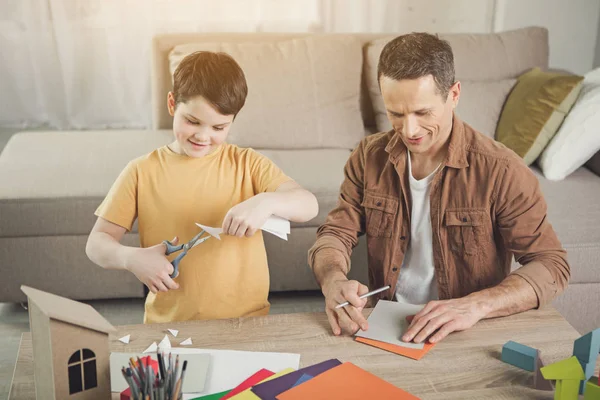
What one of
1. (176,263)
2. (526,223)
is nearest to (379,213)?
(526,223)

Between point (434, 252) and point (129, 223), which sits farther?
point (434, 252)

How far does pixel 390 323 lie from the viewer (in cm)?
144

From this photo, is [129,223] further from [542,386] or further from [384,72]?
[542,386]

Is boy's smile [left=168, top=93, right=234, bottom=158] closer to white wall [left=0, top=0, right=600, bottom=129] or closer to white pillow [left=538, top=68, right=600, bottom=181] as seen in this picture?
white pillow [left=538, top=68, right=600, bottom=181]

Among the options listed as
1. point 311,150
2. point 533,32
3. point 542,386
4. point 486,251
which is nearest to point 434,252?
point 486,251

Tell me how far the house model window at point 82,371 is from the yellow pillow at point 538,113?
2215 mm

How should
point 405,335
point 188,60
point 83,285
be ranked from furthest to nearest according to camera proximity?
1. point 83,285
2. point 188,60
3. point 405,335

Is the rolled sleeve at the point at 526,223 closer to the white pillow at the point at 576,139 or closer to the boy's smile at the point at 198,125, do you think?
the boy's smile at the point at 198,125

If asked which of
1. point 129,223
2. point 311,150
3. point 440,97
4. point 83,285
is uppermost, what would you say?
point 440,97

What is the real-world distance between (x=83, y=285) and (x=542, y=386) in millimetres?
1899

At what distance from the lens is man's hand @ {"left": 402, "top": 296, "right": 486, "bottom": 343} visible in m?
1.38

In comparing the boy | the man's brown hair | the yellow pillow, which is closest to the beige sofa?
the yellow pillow

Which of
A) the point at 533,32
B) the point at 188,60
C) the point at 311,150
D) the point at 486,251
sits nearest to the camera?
the point at 188,60

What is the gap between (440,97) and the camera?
61.9 inches
